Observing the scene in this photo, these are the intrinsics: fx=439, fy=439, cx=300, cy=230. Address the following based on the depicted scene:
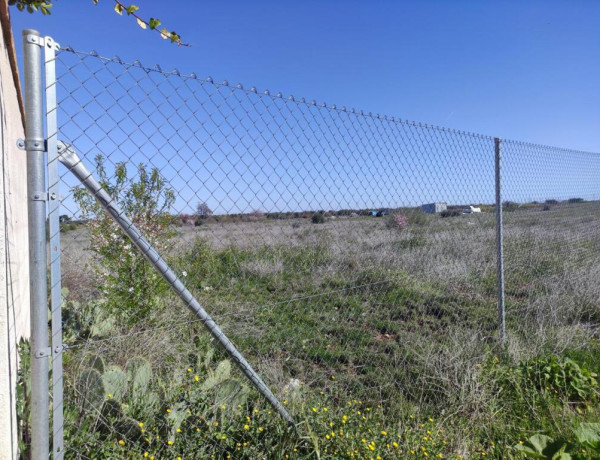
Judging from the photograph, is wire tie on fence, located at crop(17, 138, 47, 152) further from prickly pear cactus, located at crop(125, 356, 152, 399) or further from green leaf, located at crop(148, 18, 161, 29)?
prickly pear cactus, located at crop(125, 356, 152, 399)

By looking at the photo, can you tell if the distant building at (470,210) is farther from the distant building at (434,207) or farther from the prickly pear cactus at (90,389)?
the prickly pear cactus at (90,389)

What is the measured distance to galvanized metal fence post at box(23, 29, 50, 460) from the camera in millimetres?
1602

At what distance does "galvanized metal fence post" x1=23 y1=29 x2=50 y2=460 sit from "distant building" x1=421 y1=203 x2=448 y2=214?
3.27 meters

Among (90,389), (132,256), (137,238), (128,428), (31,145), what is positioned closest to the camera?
(31,145)

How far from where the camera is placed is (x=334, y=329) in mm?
4820

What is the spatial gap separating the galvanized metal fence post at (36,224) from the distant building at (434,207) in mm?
3273

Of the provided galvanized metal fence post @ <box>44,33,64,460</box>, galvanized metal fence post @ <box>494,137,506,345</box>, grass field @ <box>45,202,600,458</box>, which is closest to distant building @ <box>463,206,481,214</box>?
grass field @ <box>45,202,600,458</box>

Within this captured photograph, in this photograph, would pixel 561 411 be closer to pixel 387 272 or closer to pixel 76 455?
pixel 387 272

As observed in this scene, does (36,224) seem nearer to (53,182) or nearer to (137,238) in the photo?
(53,182)

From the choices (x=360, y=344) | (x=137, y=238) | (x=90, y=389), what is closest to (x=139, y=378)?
(x=90, y=389)

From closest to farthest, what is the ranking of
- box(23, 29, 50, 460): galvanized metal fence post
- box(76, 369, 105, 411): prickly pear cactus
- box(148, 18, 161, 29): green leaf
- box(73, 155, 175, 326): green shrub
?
box(23, 29, 50, 460): galvanized metal fence post, box(148, 18, 161, 29): green leaf, box(76, 369, 105, 411): prickly pear cactus, box(73, 155, 175, 326): green shrub

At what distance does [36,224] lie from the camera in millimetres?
1608

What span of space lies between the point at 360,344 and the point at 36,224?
3.44 metres

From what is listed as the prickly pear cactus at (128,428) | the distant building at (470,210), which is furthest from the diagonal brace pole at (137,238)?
the distant building at (470,210)
